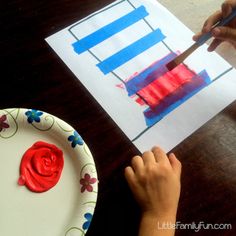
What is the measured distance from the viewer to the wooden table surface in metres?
0.48

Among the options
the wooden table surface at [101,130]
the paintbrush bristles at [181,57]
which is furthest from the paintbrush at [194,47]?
the wooden table surface at [101,130]

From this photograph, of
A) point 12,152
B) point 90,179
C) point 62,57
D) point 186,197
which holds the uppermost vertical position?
point 62,57

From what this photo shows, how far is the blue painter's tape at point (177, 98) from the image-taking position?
0.54 m

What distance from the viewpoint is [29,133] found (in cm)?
48

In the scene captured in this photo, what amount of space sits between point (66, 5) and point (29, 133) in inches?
11.5

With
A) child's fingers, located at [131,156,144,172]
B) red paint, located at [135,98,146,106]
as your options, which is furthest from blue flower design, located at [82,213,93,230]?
red paint, located at [135,98,146,106]

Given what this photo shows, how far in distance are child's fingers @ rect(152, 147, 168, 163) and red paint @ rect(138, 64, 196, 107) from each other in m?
0.08

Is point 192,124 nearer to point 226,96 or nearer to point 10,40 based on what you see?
point 226,96

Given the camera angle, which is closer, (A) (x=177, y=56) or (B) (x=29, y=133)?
(B) (x=29, y=133)

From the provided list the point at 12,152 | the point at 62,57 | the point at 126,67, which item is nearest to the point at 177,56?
the point at 126,67

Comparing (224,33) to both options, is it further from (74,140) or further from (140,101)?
(74,140)

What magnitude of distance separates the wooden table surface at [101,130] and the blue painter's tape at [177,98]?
0.06 m

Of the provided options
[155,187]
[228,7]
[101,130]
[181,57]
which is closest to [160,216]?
[155,187]

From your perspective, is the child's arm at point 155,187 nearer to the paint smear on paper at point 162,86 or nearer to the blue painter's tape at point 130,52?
the paint smear on paper at point 162,86
